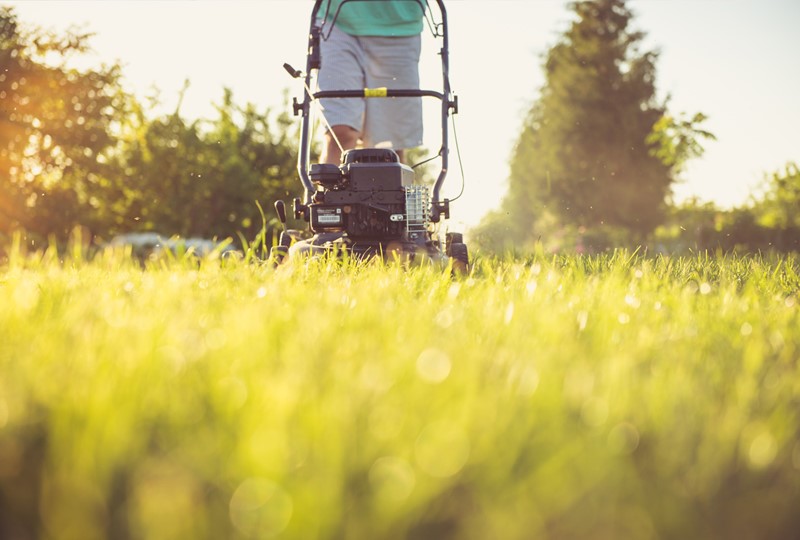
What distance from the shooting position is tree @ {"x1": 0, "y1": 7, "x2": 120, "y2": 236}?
45.0 feet

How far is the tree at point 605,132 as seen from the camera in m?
26.4

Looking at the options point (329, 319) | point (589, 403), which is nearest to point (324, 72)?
point (329, 319)

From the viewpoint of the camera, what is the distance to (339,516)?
75 cm

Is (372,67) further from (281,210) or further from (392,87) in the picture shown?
(281,210)

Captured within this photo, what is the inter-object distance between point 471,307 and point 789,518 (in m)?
1.20

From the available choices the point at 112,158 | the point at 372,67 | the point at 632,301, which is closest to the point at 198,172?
the point at 112,158

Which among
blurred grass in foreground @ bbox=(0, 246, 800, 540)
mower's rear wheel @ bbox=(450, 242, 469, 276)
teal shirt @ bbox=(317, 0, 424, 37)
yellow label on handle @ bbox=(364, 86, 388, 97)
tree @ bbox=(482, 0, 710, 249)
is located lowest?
blurred grass in foreground @ bbox=(0, 246, 800, 540)

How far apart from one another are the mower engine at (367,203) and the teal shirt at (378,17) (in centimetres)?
123

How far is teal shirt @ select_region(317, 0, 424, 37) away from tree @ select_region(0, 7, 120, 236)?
34.2ft

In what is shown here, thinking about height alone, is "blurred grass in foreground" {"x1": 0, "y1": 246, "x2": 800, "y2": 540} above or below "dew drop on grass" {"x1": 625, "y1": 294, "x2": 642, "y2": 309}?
below

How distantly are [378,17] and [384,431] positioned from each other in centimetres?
450

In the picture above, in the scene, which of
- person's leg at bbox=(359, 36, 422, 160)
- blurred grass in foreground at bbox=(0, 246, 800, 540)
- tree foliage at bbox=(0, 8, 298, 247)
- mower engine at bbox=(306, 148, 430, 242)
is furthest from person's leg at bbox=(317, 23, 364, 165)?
tree foliage at bbox=(0, 8, 298, 247)

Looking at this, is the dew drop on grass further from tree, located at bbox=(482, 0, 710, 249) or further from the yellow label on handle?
tree, located at bbox=(482, 0, 710, 249)

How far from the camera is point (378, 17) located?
16.4 feet
